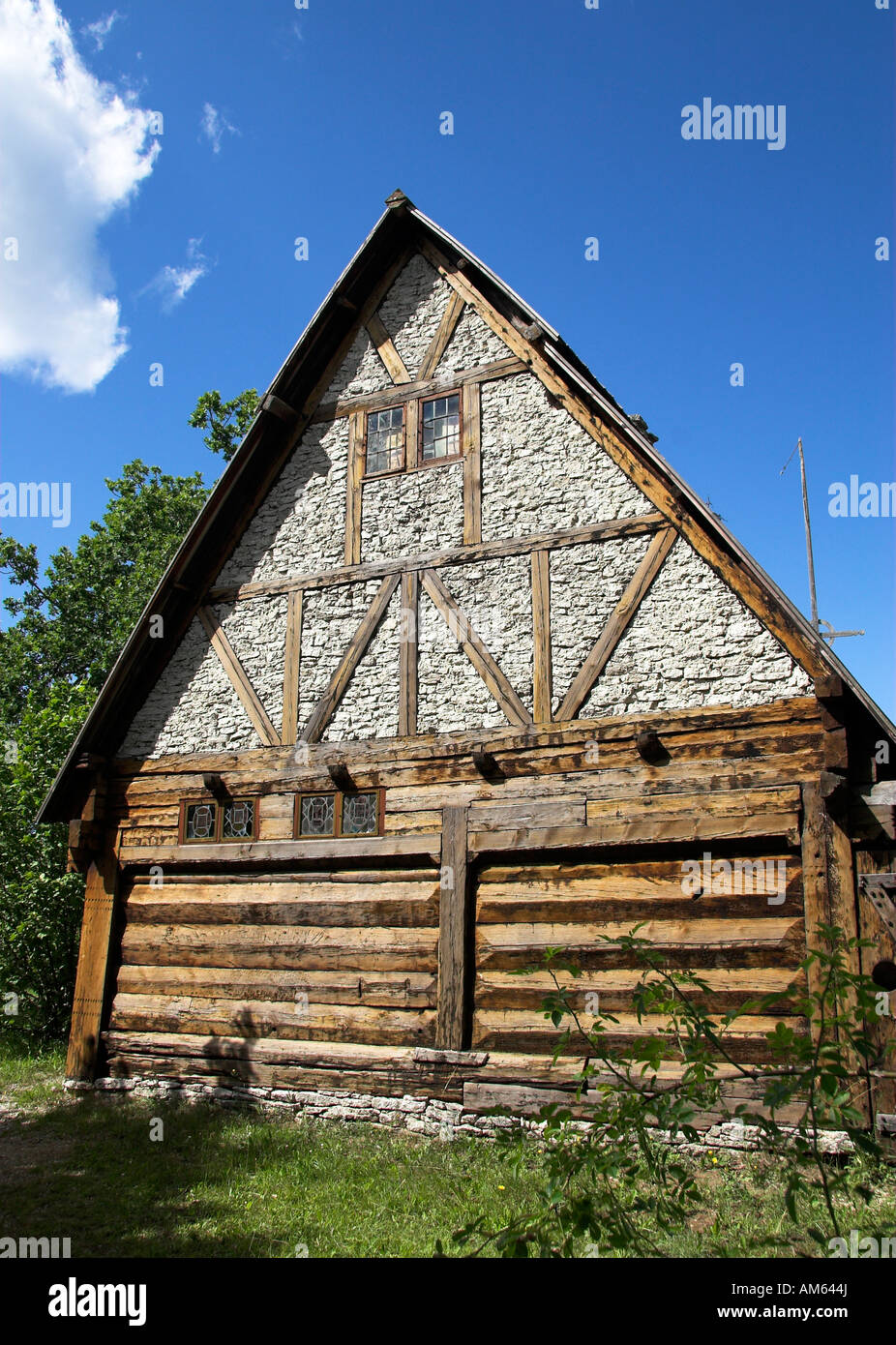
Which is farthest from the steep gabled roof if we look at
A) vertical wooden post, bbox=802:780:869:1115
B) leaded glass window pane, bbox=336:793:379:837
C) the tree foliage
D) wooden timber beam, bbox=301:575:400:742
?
the tree foliage

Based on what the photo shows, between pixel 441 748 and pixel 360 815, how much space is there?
4.23 ft

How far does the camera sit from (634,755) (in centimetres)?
866

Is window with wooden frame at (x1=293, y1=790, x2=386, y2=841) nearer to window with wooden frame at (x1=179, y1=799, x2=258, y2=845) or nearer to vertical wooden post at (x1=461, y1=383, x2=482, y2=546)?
window with wooden frame at (x1=179, y1=799, x2=258, y2=845)

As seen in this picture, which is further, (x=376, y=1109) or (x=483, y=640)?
(x=483, y=640)

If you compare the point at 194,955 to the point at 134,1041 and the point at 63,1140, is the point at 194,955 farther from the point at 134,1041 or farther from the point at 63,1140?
the point at 63,1140

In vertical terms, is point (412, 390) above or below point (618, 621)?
above

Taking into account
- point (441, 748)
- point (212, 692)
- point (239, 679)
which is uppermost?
point (239, 679)

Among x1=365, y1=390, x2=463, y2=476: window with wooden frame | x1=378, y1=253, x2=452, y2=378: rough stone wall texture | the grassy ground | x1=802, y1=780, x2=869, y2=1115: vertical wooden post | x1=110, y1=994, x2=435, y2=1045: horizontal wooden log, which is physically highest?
x1=378, y1=253, x2=452, y2=378: rough stone wall texture

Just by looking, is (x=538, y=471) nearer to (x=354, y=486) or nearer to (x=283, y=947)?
Answer: (x=354, y=486)

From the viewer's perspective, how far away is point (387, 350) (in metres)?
11.4

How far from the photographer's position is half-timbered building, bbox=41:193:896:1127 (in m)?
8.10

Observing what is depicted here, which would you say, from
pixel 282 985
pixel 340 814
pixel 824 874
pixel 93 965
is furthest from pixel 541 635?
pixel 93 965

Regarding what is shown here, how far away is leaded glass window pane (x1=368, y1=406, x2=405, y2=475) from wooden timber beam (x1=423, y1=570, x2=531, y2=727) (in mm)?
1718

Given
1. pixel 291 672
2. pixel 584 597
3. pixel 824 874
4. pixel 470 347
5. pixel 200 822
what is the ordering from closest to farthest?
pixel 824 874 → pixel 584 597 → pixel 291 672 → pixel 470 347 → pixel 200 822
